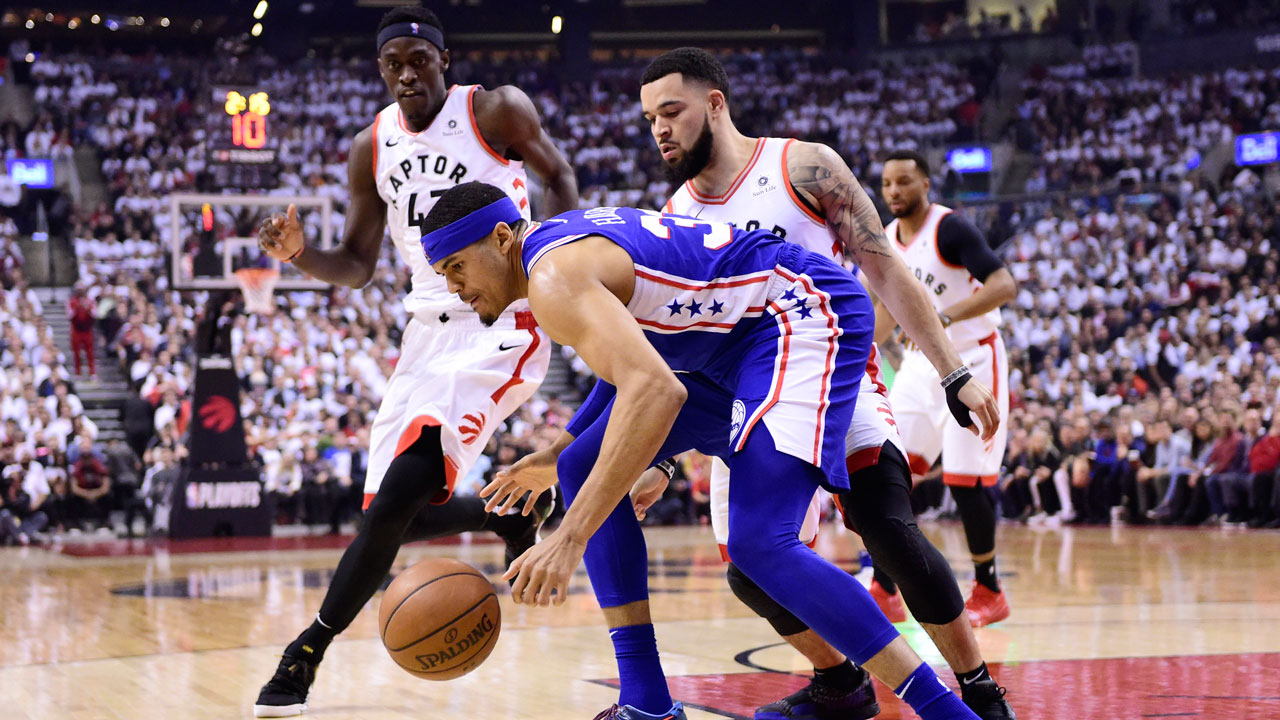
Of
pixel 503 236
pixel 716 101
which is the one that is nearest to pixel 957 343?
pixel 716 101

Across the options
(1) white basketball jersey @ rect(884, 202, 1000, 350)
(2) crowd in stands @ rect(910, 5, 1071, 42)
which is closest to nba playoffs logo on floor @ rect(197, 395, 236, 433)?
(1) white basketball jersey @ rect(884, 202, 1000, 350)

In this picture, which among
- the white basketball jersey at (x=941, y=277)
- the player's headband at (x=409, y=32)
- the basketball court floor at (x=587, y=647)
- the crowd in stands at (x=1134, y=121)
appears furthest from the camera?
the crowd in stands at (x=1134, y=121)

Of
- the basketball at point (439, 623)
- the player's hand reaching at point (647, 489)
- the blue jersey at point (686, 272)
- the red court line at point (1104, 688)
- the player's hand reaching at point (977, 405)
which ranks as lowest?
the red court line at point (1104, 688)

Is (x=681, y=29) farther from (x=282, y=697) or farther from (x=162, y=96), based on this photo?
(x=282, y=697)

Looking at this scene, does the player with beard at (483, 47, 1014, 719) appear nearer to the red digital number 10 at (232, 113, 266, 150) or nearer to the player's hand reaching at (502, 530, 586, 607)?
the player's hand reaching at (502, 530, 586, 607)

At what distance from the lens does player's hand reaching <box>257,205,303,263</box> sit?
185 inches

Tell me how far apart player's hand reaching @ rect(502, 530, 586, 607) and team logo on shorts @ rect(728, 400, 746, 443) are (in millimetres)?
600

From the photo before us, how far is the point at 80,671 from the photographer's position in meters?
5.02

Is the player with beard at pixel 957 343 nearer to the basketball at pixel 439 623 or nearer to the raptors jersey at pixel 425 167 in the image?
the raptors jersey at pixel 425 167

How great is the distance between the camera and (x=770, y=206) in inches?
165

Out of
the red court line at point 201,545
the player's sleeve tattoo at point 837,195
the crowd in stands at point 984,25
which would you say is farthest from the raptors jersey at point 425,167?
the crowd in stands at point 984,25

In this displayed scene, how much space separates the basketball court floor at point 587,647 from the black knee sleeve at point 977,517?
0.37 meters

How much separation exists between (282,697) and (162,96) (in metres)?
23.3

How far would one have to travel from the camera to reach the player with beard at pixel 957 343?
5965mm
